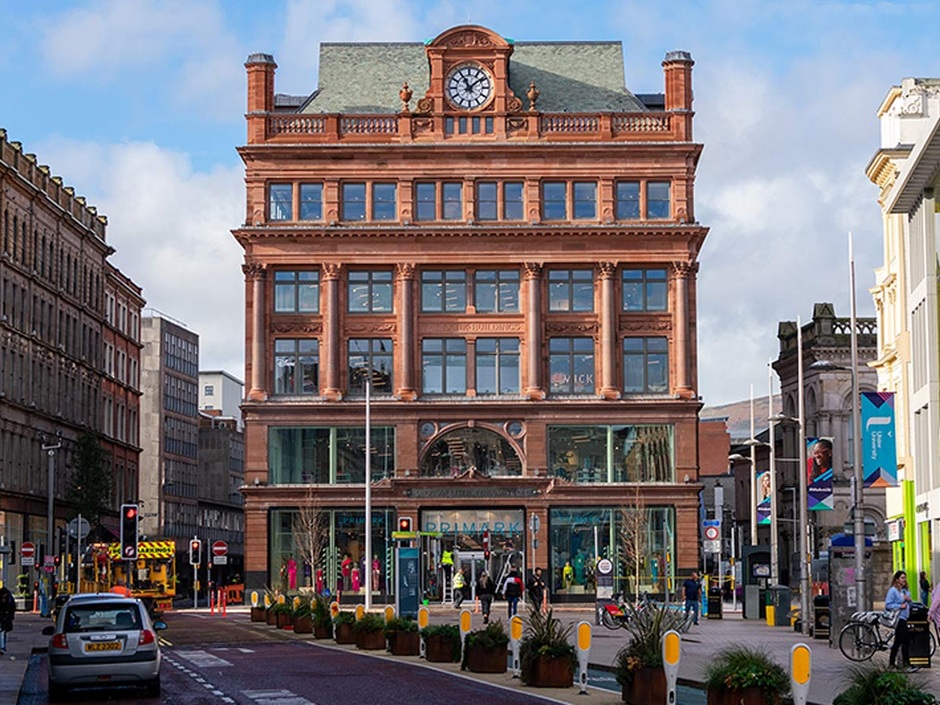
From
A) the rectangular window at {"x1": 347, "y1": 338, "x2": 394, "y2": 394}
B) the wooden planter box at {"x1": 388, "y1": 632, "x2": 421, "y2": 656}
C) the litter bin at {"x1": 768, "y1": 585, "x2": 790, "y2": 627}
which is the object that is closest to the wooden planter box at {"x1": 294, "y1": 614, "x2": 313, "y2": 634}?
the wooden planter box at {"x1": 388, "y1": 632, "x2": 421, "y2": 656}

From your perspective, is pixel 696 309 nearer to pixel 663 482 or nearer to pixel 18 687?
pixel 663 482

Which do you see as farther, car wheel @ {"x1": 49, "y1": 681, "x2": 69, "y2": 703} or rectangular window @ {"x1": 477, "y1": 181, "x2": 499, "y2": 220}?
rectangular window @ {"x1": 477, "y1": 181, "x2": 499, "y2": 220}

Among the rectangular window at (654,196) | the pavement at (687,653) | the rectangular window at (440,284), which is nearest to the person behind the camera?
the pavement at (687,653)

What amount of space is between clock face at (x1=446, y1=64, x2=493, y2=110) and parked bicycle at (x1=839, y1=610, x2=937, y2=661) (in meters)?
52.4

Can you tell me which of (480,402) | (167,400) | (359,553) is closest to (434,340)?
(480,402)

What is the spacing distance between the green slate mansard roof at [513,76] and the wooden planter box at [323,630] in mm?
45759

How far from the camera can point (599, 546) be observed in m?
85.0

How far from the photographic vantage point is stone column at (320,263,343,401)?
282ft

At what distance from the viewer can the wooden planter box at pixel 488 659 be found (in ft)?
108

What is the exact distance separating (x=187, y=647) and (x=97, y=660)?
1874 centimetres

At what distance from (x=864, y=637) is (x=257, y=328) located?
170 ft

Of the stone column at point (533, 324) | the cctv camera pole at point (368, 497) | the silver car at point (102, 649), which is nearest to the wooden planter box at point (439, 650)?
the silver car at point (102, 649)

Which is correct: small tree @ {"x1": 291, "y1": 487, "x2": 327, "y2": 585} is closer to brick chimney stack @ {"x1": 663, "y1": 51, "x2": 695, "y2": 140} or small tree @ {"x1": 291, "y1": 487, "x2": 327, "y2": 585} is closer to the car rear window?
brick chimney stack @ {"x1": 663, "y1": 51, "x2": 695, "y2": 140}

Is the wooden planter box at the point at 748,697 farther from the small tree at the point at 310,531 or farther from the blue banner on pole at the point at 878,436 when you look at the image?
the small tree at the point at 310,531
